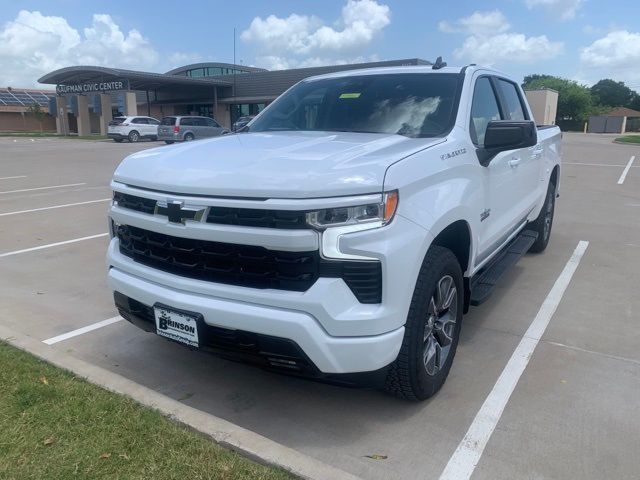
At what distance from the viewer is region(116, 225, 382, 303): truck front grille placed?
2555 millimetres

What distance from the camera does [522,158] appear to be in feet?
15.5

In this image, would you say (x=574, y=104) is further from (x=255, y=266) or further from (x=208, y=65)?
(x=255, y=266)

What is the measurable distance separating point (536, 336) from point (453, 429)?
5.18 feet

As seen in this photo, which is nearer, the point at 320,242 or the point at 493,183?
the point at 320,242

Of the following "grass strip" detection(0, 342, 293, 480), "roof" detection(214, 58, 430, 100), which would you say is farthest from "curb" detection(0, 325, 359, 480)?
"roof" detection(214, 58, 430, 100)

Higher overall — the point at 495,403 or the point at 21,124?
the point at 21,124

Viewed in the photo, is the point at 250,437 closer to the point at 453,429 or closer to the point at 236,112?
the point at 453,429

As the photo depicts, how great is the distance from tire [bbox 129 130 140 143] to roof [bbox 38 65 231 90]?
7891 mm

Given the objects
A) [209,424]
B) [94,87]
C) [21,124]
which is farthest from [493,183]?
[21,124]

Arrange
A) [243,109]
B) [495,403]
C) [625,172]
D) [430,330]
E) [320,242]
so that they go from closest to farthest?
[320,242] < [430,330] < [495,403] < [625,172] < [243,109]

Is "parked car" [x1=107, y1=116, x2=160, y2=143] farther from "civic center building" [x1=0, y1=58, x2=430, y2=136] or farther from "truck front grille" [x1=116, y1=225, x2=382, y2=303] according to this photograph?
"truck front grille" [x1=116, y1=225, x2=382, y2=303]

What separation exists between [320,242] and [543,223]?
15.2ft

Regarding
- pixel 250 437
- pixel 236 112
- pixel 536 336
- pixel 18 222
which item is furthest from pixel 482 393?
pixel 236 112

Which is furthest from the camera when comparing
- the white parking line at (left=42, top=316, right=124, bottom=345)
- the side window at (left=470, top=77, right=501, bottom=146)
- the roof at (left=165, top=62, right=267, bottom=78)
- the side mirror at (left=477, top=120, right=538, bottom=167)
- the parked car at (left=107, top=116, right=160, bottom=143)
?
the roof at (left=165, top=62, right=267, bottom=78)
